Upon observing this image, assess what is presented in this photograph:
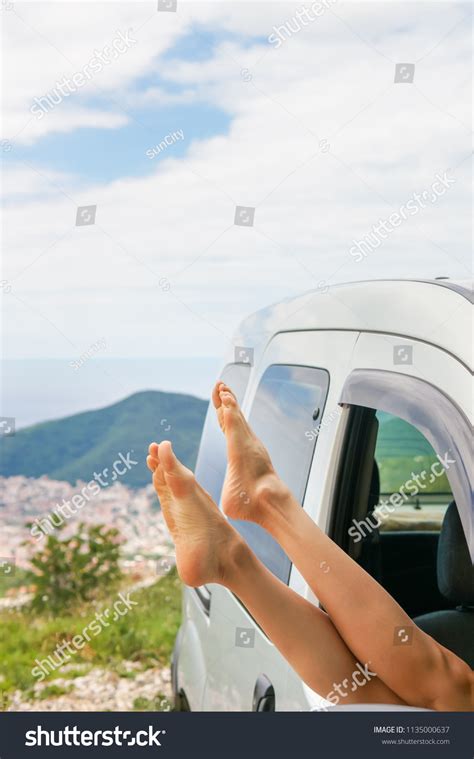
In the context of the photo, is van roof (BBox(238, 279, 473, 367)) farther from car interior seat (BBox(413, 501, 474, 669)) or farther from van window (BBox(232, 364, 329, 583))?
car interior seat (BBox(413, 501, 474, 669))

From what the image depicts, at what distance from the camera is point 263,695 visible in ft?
4.18

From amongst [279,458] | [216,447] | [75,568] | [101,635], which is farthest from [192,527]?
[101,635]

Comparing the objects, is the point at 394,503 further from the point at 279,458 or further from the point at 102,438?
the point at 102,438

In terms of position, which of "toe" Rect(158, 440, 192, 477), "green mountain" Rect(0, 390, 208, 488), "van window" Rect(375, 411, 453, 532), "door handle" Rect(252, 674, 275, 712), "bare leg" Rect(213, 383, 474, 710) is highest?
"green mountain" Rect(0, 390, 208, 488)

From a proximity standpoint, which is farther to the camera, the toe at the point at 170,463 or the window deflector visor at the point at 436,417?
the toe at the point at 170,463

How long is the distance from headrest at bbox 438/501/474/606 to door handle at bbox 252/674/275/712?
311 mm

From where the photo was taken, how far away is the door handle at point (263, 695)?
1.25m

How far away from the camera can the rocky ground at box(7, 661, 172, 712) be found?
9.14ft

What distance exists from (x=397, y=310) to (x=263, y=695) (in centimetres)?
62

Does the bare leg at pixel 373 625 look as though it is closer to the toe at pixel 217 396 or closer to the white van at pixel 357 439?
the white van at pixel 357 439

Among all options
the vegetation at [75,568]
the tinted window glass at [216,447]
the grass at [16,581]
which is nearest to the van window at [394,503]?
the tinted window glass at [216,447]

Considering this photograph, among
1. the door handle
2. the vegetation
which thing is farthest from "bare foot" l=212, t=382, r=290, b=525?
the vegetation
